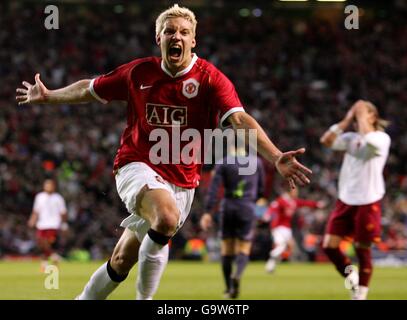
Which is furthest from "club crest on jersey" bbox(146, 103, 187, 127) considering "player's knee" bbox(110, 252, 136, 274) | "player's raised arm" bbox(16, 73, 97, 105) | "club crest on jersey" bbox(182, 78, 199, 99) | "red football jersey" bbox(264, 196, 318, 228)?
"red football jersey" bbox(264, 196, 318, 228)

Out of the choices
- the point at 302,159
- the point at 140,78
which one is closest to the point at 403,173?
the point at 302,159

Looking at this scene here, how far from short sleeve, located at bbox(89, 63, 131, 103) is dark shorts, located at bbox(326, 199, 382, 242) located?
407 centimetres

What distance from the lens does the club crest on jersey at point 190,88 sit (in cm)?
651

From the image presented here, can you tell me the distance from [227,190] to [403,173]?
16.3m

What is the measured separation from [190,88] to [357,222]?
3.99 m

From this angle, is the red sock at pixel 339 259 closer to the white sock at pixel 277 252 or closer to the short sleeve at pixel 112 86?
the short sleeve at pixel 112 86

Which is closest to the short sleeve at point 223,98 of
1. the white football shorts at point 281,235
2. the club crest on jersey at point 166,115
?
the club crest on jersey at point 166,115

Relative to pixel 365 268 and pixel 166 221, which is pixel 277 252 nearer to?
pixel 365 268

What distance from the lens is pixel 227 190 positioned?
11.8 m

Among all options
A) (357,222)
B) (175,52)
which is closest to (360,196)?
(357,222)

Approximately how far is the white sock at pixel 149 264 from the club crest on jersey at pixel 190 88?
116 centimetres

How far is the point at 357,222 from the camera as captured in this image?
9781 mm

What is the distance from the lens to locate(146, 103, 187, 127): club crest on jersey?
6.47 m
